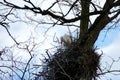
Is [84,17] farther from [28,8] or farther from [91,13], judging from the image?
[28,8]

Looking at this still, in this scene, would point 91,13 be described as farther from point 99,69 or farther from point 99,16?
point 99,69

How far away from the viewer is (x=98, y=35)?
10.5 meters

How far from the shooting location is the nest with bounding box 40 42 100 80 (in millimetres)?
9391

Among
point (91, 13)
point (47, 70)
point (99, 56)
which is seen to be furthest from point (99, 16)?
point (47, 70)

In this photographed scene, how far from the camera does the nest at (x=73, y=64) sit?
9.39m

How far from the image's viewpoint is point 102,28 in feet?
34.7

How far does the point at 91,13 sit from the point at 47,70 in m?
1.69

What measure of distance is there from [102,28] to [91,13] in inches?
14.6

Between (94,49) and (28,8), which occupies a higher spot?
(28,8)

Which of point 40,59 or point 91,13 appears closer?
point 40,59

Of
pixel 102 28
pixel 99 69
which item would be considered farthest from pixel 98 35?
pixel 99 69

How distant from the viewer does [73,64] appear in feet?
31.3

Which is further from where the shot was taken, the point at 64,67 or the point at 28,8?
the point at 28,8

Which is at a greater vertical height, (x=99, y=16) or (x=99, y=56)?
(x=99, y=16)
